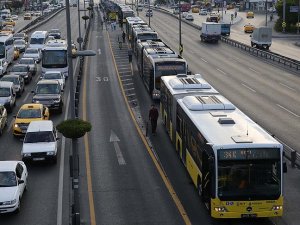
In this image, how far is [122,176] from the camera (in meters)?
25.6

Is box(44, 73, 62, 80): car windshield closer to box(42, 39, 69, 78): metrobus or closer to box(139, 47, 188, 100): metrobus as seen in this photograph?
box(42, 39, 69, 78): metrobus

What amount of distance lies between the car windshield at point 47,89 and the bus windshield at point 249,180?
74.6ft

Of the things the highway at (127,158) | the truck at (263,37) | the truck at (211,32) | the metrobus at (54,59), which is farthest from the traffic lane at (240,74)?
the metrobus at (54,59)

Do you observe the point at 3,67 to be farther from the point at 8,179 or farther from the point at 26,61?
the point at 8,179

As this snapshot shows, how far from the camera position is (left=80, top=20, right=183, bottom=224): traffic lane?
2091 centimetres

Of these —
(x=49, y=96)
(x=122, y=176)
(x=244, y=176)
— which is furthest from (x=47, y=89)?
(x=244, y=176)

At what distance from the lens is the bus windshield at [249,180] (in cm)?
1869

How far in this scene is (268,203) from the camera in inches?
743

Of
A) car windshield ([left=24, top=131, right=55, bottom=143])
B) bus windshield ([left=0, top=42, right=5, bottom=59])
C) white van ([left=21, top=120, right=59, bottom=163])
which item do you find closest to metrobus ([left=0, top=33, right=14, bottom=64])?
bus windshield ([left=0, top=42, right=5, bottom=59])

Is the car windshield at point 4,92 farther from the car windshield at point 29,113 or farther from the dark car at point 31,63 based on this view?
the dark car at point 31,63

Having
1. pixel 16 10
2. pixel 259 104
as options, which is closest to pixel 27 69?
pixel 259 104

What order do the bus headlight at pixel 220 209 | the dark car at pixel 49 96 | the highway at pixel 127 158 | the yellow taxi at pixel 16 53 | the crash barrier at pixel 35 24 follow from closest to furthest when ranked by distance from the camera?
the bus headlight at pixel 220 209 → the highway at pixel 127 158 → the dark car at pixel 49 96 → the yellow taxi at pixel 16 53 → the crash barrier at pixel 35 24

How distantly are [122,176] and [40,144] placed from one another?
434 centimetres

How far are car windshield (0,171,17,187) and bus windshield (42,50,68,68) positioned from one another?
101 feet
